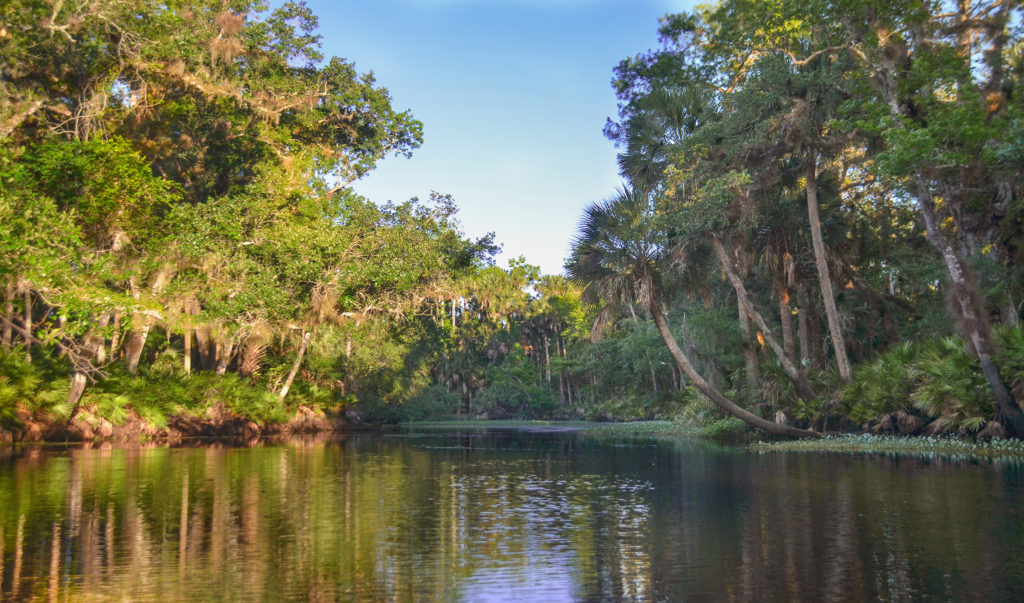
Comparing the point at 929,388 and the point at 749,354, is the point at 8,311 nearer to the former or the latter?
the point at 749,354

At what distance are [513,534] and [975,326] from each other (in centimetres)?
1595

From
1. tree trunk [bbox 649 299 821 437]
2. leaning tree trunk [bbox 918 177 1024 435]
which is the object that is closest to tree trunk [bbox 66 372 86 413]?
tree trunk [bbox 649 299 821 437]

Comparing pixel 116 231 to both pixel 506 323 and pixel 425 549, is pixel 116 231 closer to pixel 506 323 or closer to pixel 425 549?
pixel 425 549

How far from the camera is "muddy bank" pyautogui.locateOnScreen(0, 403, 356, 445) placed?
2341 centimetres

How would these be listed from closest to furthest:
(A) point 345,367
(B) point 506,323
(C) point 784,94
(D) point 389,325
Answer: (C) point 784,94, (D) point 389,325, (A) point 345,367, (B) point 506,323

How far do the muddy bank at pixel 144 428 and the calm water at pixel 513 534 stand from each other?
8.22 m

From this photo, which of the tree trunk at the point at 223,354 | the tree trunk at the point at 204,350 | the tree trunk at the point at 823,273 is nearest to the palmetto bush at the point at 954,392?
the tree trunk at the point at 823,273

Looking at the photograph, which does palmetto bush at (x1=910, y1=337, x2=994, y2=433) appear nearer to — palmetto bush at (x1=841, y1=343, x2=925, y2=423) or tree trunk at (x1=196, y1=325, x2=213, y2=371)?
palmetto bush at (x1=841, y1=343, x2=925, y2=423)

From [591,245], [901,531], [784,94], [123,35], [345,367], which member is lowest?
[901,531]

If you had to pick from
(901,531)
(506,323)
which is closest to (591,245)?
(901,531)

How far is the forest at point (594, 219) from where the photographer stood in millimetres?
21188

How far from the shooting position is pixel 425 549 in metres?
8.00

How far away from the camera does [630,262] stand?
86.1 feet

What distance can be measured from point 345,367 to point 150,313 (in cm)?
1911
